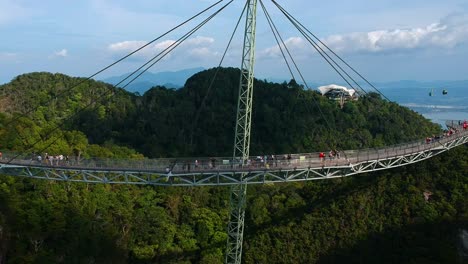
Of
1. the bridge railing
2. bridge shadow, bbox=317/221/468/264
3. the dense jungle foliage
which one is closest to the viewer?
the bridge railing

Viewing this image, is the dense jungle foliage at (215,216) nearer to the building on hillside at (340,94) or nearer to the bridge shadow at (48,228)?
the bridge shadow at (48,228)

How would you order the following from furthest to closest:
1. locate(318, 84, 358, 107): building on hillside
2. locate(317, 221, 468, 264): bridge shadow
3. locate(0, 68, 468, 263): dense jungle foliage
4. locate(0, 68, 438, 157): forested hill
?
1. locate(318, 84, 358, 107): building on hillside
2. locate(0, 68, 438, 157): forested hill
3. locate(317, 221, 468, 264): bridge shadow
4. locate(0, 68, 468, 263): dense jungle foliage

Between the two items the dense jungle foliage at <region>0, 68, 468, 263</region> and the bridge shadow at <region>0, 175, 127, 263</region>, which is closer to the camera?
the bridge shadow at <region>0, 175, 127, 263</region>

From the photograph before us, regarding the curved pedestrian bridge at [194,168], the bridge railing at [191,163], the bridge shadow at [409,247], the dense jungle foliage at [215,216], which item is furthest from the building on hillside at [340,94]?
the bridge railing at [191,163]

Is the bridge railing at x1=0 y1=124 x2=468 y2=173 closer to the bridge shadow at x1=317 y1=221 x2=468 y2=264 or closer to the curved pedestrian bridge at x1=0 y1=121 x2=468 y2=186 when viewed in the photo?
the curved pedestrian bridge at x1=0 y1=121 x2=468 y2=186

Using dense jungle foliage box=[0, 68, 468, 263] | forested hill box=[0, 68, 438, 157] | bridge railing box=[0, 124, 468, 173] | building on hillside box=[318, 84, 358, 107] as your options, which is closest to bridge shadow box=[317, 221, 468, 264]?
dense jungle foliage box=[0, 68, 468, 263]

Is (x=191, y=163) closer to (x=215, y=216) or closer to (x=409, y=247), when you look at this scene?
(x=215, y=216)

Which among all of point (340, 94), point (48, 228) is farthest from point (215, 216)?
point (340, 94)

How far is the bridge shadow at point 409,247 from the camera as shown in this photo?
29.9m

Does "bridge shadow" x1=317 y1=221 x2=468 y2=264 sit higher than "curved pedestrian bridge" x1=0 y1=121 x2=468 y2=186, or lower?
lower

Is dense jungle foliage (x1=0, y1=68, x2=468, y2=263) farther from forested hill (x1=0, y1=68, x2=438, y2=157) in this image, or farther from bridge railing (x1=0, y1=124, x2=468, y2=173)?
forested hill (x1=0, y1=68, x2=438, y2=157)

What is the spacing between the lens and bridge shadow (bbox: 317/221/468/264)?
29.9 meters

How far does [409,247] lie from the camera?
32.2 meters

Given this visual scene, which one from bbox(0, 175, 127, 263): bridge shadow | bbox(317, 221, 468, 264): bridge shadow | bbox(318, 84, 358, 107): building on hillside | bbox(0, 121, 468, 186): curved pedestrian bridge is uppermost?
bbox(318, 84, 358, 107): building on hillside
